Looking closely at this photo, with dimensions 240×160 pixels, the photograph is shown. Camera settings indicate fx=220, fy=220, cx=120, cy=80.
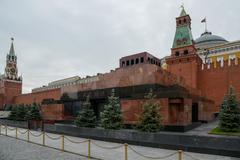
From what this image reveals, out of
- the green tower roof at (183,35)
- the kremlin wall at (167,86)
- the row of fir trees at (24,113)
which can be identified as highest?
the green tower roof at (183,35)

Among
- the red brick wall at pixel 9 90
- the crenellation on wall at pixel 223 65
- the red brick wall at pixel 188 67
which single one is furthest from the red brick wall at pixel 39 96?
the crenellation on wall at pixel 223 65

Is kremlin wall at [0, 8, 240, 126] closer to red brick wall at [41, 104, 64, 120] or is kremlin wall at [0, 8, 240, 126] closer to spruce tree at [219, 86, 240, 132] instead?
red brick wall at [41, 104, 64, 120]

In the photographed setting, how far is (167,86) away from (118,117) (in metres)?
6.09

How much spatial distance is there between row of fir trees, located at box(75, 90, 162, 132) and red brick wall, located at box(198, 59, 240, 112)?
22178 millimetres

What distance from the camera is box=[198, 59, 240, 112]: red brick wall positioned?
32906mm

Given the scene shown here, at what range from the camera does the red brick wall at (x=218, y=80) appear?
32.9 m

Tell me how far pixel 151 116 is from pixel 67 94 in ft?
49.6

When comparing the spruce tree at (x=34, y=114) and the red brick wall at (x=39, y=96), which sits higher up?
the red brick wall at (x=39, y=96)

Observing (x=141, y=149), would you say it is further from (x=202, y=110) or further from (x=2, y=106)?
(x=2, y=106)

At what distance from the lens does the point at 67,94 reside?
26.2 m

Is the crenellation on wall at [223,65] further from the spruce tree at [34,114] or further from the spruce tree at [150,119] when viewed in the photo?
the spruce tree at [34,114]

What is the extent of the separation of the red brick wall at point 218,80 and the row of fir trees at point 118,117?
72.8 feet

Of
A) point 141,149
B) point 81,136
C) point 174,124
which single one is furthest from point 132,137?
point 81,136

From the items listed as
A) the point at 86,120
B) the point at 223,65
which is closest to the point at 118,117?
the point at 86,120
